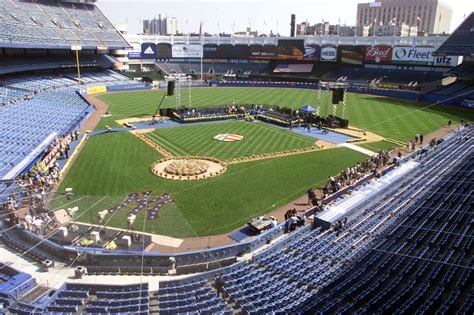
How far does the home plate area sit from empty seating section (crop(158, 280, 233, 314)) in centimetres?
631

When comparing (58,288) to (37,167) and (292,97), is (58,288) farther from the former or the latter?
(292,97)

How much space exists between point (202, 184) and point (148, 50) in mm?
83337

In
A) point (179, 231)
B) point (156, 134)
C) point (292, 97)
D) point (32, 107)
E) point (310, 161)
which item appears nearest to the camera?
point (179, 231)

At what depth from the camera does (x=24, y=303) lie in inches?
530

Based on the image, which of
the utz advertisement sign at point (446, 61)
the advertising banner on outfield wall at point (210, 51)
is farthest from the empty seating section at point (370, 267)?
the advertising banner on outfield wall at point (210, 51)

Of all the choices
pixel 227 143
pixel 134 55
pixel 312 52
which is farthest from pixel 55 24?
pixel 227 143

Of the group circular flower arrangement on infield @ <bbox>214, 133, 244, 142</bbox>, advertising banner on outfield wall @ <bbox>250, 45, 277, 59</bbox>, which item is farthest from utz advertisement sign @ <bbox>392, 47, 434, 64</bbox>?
circular flower arrangement on infield @ <bbox>214, 133, 244, 142</bbox>

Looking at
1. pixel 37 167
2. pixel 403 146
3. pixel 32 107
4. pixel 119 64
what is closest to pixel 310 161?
pixel 403 146

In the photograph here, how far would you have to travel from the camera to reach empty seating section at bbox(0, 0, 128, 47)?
212 ft

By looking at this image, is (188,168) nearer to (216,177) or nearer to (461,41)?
(216,177)

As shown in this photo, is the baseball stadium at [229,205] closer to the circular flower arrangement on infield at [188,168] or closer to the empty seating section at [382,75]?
the circular flower arrangement on infield at [188,168]

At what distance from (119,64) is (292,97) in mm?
47918

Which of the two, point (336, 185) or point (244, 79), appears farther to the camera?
point (244, 79)

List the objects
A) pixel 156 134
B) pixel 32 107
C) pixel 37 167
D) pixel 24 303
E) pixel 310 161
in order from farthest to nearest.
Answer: pixel 32 107
pixel 156 134
pixel 310 161
pixel 37 167
pixel 24 303
